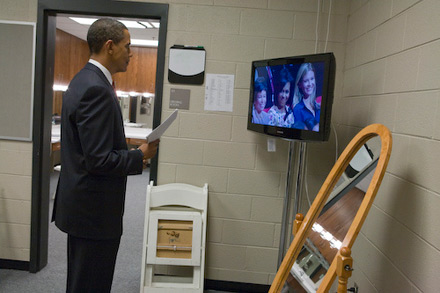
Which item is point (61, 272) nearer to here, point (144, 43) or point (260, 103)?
point (260, 103)

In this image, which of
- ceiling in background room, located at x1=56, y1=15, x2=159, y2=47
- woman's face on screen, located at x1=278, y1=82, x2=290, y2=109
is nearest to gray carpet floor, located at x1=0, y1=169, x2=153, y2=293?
woman's face on screen, located at x1=278, y1=82, x2=290, y2=109

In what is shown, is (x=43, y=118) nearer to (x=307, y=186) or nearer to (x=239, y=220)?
(x=239, y=220)

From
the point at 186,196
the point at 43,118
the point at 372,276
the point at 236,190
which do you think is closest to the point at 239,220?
the point at 236,190

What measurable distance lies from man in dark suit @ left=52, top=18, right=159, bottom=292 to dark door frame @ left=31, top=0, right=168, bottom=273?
901 mm

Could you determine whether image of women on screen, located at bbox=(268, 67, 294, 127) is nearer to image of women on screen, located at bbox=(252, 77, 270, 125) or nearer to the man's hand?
image of women on screen, located at bbox=(252, 77, 270, 125)

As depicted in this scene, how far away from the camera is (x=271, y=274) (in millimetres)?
2785

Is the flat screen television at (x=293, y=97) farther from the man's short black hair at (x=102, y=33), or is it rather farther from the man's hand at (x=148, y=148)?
the man's short black hair at (x=102, y=33)

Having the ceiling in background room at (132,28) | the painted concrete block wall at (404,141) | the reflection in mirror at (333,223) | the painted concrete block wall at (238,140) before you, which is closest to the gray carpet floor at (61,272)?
the painted concrete block wall at (238,140)

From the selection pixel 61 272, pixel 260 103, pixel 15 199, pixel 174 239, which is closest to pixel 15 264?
pixel 61 272

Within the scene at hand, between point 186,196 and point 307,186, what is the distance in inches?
33.9

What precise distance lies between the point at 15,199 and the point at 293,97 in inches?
84.2

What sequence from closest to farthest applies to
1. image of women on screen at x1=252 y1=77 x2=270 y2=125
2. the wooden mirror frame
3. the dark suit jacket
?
the wooden mirror frame < the dark suit jacket < image of women on screen at x1=252 y1=77 x2=270 y2=125

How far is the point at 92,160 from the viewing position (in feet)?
5.31

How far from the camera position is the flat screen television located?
1891 millimetres
